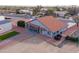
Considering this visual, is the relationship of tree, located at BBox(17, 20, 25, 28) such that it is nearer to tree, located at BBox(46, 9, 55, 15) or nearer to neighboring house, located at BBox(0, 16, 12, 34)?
neighboring house, located at BBox(0, 16, 12, 34)

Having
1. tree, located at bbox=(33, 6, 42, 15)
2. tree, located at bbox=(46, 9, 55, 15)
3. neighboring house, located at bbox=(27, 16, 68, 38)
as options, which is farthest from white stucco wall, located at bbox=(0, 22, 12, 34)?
tree, located at bbox=(46, 9, 55, 15)

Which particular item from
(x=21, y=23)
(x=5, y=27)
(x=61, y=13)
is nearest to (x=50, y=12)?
(x=61, y=13)

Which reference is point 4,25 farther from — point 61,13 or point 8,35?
point 61,13

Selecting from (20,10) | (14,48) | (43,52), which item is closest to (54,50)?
(43,52)

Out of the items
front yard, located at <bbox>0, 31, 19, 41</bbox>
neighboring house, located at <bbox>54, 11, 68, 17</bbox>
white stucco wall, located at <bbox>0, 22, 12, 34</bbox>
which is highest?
neighboring house, located at <bbox>54, 11, 68, 17</bbox>

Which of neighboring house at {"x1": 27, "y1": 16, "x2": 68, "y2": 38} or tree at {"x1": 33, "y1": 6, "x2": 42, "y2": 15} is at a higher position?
tree at {"x1": 33, "y1": 6, "x2": 42, "y2": 15}

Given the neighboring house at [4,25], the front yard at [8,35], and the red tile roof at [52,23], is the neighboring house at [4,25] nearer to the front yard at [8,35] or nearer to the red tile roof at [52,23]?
the front yard at [8,35]

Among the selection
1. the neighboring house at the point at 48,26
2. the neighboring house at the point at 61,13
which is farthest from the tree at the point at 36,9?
the neighboring house at the point at 61,13
